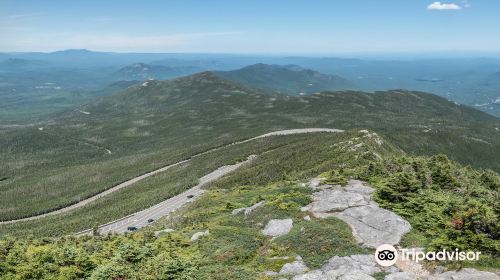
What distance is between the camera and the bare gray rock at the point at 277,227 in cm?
3831

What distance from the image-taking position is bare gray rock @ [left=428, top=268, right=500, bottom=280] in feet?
89.3

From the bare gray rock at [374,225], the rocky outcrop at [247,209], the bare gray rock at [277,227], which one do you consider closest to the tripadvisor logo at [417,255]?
the bare gray rock at [374,225]

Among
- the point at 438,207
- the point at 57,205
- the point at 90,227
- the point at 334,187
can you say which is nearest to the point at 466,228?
the point at 438,207

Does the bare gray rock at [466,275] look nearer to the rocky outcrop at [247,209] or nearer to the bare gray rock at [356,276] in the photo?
the bare gray rock at [356,276]

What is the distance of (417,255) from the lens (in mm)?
30906

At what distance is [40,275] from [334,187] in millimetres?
32242

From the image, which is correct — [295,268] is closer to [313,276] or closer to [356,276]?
[313,276]

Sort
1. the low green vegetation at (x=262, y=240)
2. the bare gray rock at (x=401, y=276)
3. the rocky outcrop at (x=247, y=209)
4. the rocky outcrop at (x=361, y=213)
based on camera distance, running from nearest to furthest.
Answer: the bare gray rock at (x=401, y=276) < the low green vegetation at (x=262, y=240) < the rocky outcrop at (x=361, y=213) < the rocky outcrop at (x=247, y=209)

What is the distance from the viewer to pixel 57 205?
463 ft

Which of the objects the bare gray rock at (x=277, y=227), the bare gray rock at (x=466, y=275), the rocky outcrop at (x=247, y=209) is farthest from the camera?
the rocky outcrop at (x=247, y=209)

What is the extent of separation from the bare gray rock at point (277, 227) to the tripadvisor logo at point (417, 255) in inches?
364

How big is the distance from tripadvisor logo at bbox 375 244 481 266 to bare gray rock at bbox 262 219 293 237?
9.24 meters

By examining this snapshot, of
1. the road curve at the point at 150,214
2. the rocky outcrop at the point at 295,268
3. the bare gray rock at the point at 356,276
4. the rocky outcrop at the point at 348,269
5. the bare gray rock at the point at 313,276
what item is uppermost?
the bare gray rock at the point at 356,276

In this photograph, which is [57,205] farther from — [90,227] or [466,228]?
[466,228]
